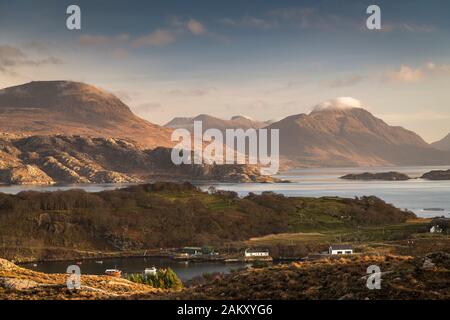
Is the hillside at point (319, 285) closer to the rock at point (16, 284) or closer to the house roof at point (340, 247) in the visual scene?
the rock at point (16, 284)

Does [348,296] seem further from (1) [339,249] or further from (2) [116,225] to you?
(2) [116,225]

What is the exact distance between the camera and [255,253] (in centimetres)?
14862

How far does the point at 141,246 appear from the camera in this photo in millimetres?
169375

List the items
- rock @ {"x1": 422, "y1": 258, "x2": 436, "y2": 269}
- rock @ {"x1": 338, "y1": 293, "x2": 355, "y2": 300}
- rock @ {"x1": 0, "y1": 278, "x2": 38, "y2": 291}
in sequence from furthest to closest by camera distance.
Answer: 1. rock @ {"x1": 0, "y1": 278, "x2": 38, "y2": 291}
2. rock @ {"x1": 422, "y1": 258, "x2": 436, "y2": 269}
3. rock @ {"x1": 338, "y1": 293, "x2": 355, "y2": 300}

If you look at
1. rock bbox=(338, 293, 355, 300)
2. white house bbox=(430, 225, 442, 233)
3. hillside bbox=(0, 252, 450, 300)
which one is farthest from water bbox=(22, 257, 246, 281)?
rock bbox=(338, 293, 355, 300)

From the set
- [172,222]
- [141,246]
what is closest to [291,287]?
[141,246]

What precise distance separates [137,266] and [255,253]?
31.4 metres

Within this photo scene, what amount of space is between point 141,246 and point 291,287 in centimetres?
14536

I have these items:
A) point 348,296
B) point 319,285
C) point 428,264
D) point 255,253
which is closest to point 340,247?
point 255,253

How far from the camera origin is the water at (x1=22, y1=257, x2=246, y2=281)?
131 m

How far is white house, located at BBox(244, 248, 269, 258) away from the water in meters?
6.81

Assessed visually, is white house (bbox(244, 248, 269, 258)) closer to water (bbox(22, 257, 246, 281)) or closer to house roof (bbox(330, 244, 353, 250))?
water (bbox(22, 257, 246, 281))

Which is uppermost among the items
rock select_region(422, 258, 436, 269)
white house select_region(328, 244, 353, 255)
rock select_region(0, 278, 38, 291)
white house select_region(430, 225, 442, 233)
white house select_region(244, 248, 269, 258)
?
rock select_region(422, 258, 436, 269)

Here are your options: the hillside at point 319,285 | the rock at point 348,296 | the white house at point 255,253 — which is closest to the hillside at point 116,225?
the white house at point 255,253
